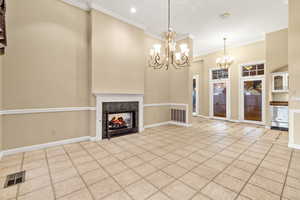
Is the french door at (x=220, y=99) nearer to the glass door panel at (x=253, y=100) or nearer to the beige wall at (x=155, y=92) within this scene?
the glass door panel at (x=253, y=100)

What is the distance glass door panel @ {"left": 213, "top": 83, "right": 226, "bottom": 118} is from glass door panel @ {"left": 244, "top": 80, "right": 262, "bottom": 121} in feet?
3.12

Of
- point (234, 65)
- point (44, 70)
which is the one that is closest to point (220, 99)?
point (234, 65)

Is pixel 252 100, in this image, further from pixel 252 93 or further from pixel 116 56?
pixel 116 56

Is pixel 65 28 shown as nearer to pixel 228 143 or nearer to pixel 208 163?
pixel 208 163

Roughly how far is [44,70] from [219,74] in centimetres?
735

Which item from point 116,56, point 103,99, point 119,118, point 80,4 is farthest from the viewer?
point 119,118

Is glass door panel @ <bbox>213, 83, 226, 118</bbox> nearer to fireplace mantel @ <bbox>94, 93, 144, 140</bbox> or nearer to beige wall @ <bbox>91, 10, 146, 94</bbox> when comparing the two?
beige wall @ <bbox>91, 10, 146, 94</bbox>

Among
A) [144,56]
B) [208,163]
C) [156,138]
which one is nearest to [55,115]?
[156,138]

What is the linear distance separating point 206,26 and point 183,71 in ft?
5.71

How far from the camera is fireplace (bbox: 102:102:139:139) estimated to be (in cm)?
389

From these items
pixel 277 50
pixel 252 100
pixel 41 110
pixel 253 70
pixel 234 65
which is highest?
pixel 277 50

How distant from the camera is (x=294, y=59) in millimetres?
3248

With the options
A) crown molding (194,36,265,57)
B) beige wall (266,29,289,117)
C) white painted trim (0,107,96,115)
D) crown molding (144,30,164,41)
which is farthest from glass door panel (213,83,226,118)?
white painted trim (0,107,96,115)

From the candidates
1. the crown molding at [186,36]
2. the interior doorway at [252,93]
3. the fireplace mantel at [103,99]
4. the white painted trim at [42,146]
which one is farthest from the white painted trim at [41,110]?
the interior doorway at [252,93]
